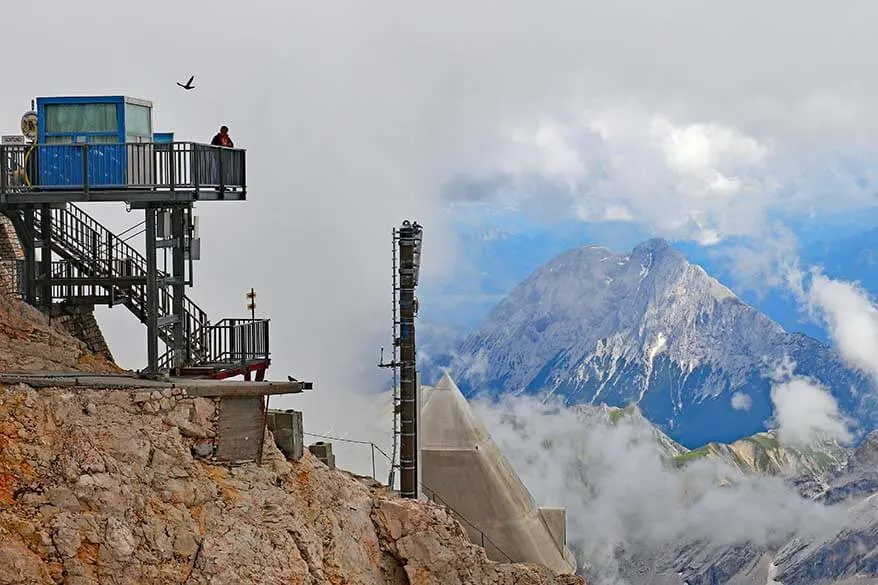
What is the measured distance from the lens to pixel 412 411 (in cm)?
4200

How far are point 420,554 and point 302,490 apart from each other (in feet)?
12.9

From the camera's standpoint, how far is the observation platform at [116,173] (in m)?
27.9

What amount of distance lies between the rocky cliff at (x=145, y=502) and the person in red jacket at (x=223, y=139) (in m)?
6.12

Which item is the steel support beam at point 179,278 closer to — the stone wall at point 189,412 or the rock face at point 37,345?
the rock face at point 37,345

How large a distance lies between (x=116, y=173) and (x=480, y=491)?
2854 cm

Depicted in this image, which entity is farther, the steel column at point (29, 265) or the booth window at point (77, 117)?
the steel column at point (29, 265)

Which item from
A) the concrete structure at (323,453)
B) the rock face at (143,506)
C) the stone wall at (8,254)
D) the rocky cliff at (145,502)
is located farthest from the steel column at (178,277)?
the concrete structure at (323,453)

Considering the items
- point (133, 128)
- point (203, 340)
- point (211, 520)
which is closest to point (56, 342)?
point (203, 340)

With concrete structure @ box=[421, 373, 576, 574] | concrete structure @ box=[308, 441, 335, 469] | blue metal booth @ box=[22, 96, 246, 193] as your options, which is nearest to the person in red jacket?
blue metal booth @ box=[22, 96, 246, 193]

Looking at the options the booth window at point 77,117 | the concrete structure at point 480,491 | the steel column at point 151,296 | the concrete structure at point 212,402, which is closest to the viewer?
the concrete structure at point 212,402

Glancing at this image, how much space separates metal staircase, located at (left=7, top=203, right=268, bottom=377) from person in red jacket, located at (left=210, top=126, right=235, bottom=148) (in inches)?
136

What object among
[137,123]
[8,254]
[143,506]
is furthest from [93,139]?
[143,506]

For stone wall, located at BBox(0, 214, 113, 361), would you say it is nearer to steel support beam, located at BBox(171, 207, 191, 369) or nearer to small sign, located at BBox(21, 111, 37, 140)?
small sign, located at BBox(21, 111, 37, 140)

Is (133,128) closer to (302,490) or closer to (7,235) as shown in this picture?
(7,235)
